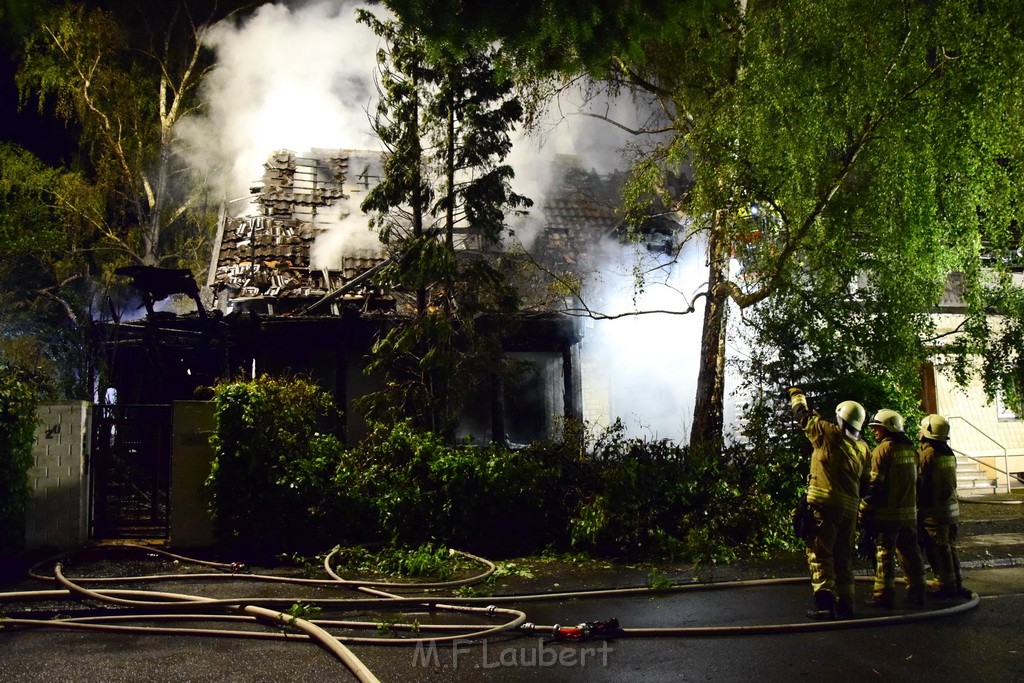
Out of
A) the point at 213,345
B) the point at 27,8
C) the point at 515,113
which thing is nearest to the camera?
the point at 27,8

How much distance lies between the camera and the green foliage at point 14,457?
29.1 feet

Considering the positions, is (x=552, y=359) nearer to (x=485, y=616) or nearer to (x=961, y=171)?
(x=961, y=171)

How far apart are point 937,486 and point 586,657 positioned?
12.9ft

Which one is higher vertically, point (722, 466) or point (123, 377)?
point (123, 377)

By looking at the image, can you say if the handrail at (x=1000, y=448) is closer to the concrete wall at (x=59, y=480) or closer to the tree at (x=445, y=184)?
the tree at (x=445, y=184)

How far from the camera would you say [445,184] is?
489 inches

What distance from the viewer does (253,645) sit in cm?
570

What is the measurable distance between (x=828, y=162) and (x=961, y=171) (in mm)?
1803

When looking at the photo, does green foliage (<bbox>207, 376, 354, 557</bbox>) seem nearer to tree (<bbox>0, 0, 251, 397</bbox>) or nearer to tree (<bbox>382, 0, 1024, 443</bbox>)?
tree (<bbox>382, 0, 1024, 443</bbox>)

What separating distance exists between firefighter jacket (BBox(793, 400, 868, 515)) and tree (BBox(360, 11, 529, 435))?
20.1ft

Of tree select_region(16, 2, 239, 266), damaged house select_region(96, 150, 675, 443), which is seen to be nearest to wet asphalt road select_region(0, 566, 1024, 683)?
damaged house select_region(96, 150, 675, 443)

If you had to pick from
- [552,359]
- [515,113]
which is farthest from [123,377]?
[515,113]

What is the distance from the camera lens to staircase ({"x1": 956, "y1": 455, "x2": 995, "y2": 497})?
51.6 ft

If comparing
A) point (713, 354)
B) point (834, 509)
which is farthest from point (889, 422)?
point (713, 354)
